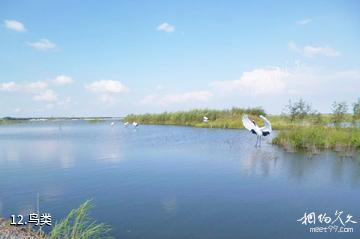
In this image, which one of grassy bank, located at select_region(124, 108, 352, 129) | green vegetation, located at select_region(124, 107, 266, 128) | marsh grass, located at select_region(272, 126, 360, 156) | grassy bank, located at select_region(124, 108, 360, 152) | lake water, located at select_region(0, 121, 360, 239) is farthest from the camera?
green vegetation, located at select_region(124, 107, 266, 128)

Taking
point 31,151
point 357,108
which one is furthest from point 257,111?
point 31,151

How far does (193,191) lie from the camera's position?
973cm

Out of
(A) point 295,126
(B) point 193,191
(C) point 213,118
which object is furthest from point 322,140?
(C) point 213,118

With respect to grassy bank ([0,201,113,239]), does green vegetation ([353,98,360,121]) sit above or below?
above

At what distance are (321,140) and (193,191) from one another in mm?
11277

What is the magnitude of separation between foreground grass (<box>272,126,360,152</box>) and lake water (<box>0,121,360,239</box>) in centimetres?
175

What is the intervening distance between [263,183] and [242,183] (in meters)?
0.67

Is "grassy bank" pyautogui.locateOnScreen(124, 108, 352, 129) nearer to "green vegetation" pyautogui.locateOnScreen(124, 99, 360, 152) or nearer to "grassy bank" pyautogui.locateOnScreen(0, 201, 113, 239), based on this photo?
"green vegetation" pyautogui.locateOnScreen(124, 99, 360, 152)

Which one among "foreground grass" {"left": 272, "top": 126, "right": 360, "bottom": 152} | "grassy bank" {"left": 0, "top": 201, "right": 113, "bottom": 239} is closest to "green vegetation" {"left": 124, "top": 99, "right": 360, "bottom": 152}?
"foreground grass" {"left": 272, "top": 126, "right": 360, "bottom": 152}

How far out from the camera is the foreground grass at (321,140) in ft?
56.7

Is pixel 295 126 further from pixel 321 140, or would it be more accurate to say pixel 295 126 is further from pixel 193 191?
pixel 193 191

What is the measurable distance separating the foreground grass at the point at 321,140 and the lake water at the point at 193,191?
1753mm

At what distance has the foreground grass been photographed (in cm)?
1730

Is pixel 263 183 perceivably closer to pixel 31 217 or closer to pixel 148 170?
pixel 148 170
